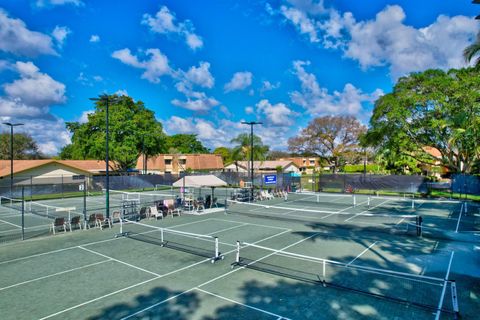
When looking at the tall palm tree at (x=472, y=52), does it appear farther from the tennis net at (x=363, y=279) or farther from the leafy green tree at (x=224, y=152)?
the leafy green tree at (x=224, y=152)

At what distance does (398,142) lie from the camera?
3441cm

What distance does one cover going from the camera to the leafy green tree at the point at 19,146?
72.1 meters

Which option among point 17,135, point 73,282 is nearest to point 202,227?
point 73,282

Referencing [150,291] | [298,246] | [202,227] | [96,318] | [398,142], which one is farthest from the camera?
[398,142]

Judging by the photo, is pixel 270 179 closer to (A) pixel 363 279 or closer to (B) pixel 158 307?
(A) pixel 363 279

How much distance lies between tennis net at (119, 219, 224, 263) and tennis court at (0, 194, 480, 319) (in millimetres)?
53

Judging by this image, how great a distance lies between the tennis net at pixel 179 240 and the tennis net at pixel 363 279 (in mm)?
1829

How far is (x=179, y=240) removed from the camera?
15.9 m

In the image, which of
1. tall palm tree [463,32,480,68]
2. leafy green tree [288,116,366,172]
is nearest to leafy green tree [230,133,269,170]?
leafy green tree [288,116,366,172]

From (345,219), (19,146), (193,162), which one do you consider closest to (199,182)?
(345,219)

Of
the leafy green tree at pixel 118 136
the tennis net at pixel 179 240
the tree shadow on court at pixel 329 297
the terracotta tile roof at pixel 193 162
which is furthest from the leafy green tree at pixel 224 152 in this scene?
the tree shadow on court at pixel 329 297

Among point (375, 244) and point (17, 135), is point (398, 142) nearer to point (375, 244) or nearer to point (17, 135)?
point (375, 244)

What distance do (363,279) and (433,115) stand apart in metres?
28.6

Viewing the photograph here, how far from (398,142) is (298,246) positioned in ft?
83.6
